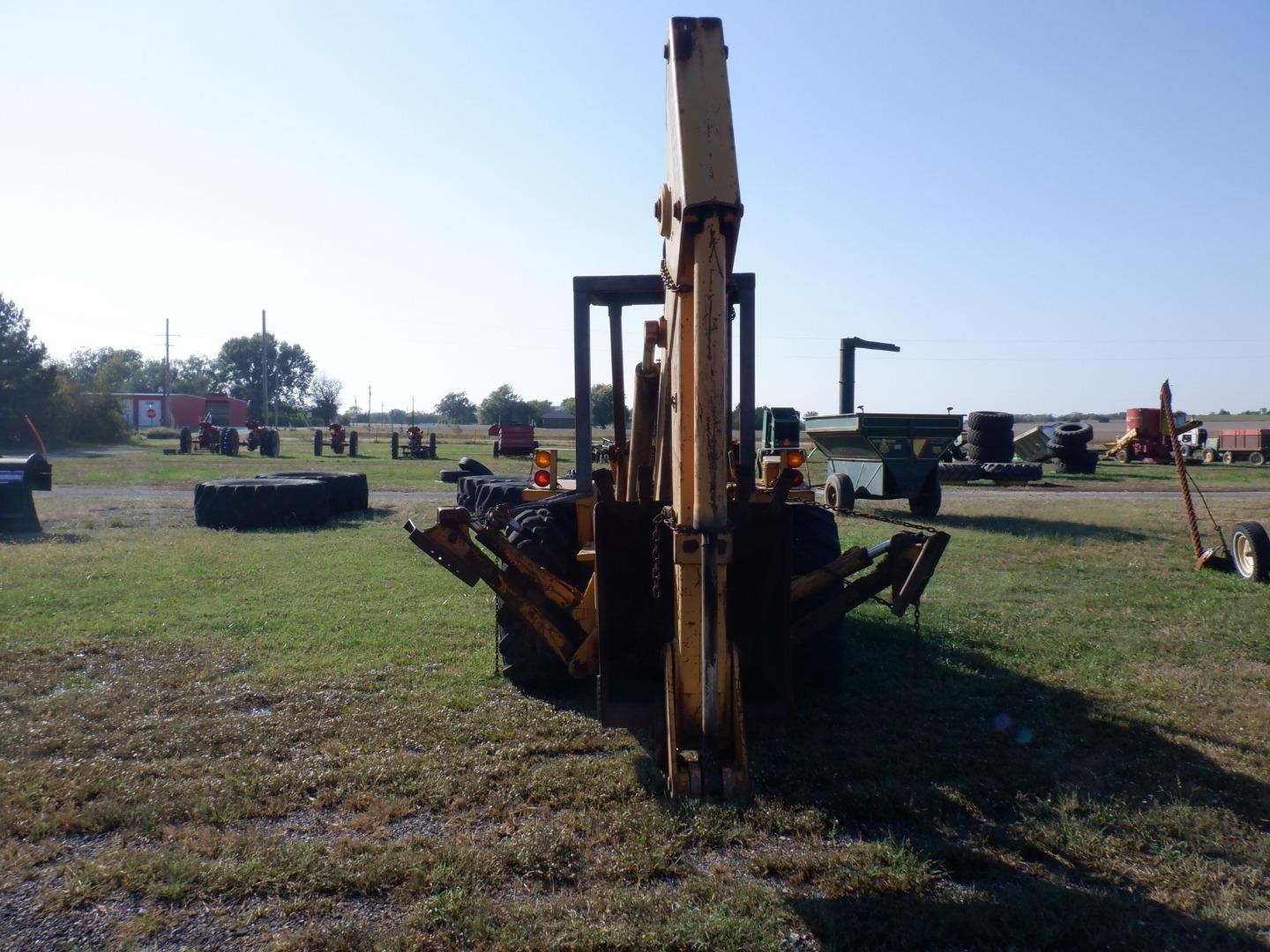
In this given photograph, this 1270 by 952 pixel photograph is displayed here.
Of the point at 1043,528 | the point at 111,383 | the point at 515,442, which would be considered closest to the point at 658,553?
the point at 1043,528

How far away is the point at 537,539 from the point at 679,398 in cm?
210

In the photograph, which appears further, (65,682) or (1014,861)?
(65,682)

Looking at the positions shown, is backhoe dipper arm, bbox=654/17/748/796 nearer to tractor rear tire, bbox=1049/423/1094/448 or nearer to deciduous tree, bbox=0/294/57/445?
tractor rear tire, bbox=1049/423/1094/448

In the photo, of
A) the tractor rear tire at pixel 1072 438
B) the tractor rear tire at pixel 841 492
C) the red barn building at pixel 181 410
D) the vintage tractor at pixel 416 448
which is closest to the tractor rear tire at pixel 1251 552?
the tractor rear tire at pixel 841 492

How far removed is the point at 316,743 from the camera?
17.7ft

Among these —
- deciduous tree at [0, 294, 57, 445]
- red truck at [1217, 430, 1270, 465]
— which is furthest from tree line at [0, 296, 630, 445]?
red truck at [1217, 430, 1270, 465]

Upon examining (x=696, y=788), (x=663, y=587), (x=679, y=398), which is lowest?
(x=696, y=788)

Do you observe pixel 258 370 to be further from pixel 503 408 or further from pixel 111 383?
pixel 503 408

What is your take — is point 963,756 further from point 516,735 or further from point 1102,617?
point 1102,617

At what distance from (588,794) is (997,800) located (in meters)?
1.83

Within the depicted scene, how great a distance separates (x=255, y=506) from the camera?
1508 centimetres

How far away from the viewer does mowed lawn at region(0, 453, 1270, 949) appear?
11.8 ft

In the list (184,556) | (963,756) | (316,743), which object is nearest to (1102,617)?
(963,756)

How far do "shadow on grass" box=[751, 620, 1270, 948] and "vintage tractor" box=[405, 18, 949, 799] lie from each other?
435 millimetres
